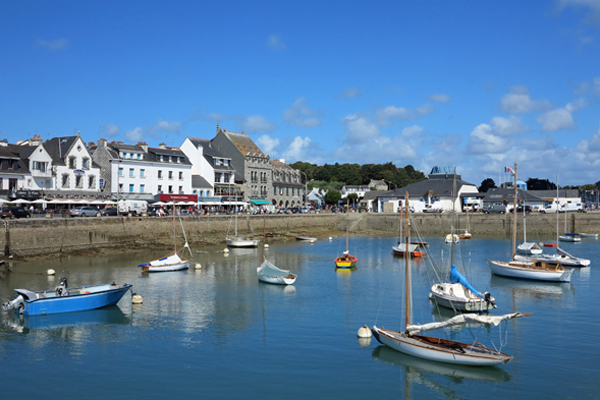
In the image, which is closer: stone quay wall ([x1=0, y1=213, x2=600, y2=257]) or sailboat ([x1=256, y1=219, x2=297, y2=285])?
sailboat ([x1=256, y1=219, x2=297, y2=285])

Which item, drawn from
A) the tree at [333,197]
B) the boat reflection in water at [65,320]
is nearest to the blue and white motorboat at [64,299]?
the boat reflection in water at [65,320]

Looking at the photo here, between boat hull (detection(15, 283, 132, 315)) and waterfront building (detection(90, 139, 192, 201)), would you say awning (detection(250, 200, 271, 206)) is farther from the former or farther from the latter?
boat hull (detection(15, 283, 132, 315))

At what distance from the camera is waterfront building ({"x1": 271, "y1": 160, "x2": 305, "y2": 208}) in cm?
10631

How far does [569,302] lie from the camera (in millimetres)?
34250

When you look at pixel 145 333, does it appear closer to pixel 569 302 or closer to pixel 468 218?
pixel 569 302

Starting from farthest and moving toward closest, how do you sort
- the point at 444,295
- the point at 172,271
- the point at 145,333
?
1. the point at 172,271
2. the point at 444,295
3. the point at 145,333

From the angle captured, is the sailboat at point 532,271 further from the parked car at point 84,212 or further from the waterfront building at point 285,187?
Answer: the waterfront building at point 285,187

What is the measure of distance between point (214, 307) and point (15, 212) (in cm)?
3488

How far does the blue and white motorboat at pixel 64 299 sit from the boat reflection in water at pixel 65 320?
1.07ft

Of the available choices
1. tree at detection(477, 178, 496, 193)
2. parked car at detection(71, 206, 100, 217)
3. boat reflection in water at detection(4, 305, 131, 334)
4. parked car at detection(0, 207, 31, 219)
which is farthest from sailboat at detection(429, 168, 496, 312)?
tree at detection(477, 178, 496, 193)

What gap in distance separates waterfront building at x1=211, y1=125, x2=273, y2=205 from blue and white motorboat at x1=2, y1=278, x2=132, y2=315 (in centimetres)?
6536

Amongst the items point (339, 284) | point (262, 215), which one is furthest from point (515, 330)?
point (262, 215)

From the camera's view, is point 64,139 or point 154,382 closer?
point 154,382

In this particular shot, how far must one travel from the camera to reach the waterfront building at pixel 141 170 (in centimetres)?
7788
